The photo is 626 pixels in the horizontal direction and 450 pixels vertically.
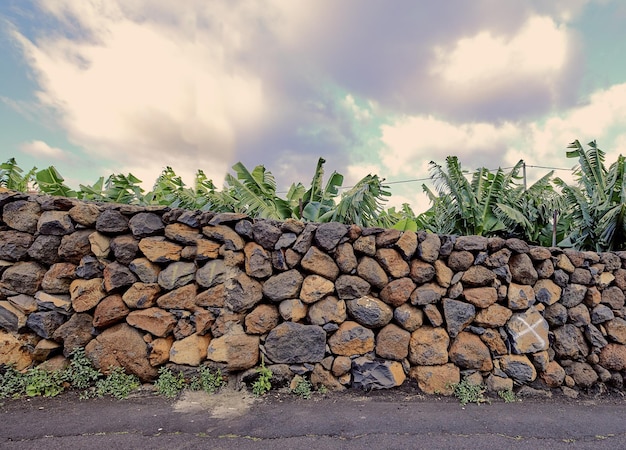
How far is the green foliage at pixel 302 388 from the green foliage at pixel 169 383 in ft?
3.93

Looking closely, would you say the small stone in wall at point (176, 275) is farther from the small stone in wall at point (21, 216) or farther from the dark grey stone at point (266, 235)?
the small stone in wall at point (21, 216)

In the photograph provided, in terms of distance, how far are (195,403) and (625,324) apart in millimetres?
5347

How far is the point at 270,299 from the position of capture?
3855 millimetres

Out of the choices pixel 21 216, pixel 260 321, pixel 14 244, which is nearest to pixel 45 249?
pixel 14 244

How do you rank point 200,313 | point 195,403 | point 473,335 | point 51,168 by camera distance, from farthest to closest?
point 51,168 → point 473,335 → point 200,313 → point 195,403

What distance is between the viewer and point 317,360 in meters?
3.80

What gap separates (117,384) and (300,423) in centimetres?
197

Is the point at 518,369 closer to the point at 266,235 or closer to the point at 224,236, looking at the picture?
the point at 266,235

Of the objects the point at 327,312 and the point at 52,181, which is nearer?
the point at 327,312

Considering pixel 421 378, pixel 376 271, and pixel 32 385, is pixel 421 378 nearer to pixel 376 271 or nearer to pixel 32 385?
pixel 376 271

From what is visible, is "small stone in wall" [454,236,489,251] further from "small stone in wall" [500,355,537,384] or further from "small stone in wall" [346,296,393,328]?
"small stone in wall" [500,355,537,384]

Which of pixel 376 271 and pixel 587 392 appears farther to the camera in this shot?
pixel 587 392

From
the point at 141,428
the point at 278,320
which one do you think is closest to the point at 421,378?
the point at 278,320

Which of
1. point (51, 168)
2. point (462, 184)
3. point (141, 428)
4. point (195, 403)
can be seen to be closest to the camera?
point (141, 428)
